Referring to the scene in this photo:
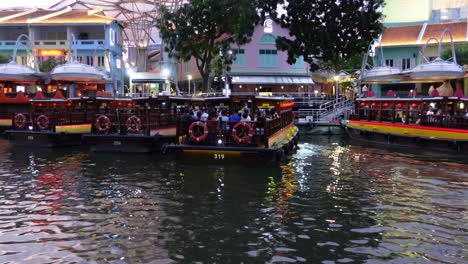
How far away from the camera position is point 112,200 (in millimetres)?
15570

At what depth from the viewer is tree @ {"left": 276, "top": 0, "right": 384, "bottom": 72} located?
49531 millimetres

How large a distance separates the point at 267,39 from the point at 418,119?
96.0ft

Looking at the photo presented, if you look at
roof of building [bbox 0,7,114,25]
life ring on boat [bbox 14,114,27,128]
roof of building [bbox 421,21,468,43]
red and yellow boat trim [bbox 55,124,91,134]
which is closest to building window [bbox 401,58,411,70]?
roof of building [bbox 421,21,468,43]

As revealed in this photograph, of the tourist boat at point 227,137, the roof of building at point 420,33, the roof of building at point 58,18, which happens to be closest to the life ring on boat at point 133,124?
the tourist boat at point 227,137

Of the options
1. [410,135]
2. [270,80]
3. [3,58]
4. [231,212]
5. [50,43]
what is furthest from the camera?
[50,43]

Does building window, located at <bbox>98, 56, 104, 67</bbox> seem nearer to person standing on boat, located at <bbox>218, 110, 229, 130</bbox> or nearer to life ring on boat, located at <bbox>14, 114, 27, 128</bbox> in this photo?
life ring on boat, located at <bbox>14, 114, 27, 128</bbox>

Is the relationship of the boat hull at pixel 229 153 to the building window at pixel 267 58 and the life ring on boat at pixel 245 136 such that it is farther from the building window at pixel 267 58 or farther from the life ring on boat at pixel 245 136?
the building window at pixel 267 58

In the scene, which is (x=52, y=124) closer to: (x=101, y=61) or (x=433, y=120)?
(x=433, y=120)

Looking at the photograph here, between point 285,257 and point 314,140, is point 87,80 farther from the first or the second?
point 285,257

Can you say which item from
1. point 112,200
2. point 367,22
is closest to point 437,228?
point 112,200

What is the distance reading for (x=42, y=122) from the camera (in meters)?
30.3

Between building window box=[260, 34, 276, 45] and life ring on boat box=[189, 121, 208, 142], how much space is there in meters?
37.5

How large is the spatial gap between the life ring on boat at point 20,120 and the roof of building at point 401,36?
41.5m

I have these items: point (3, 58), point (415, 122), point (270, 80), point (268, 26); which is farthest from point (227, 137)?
point (3, 58)
